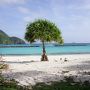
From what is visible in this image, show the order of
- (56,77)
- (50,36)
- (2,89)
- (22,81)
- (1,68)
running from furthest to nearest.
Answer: (50,36)
(1,68)
(56,77)
(22,81)
(2,89)

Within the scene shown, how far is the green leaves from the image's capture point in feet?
90.2

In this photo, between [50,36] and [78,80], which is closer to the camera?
[78,80]

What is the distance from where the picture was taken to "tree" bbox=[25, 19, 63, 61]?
27.5 meters

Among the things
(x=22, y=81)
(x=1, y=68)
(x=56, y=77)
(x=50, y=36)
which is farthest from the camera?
(x=50, y=36)

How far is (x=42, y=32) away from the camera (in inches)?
1081

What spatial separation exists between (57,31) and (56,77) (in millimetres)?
12945

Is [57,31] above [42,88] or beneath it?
above

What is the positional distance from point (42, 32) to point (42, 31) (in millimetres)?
140

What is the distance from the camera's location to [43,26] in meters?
27.8

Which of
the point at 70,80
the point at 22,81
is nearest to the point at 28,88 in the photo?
the point at 22,81

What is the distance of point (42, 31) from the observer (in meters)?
27.6

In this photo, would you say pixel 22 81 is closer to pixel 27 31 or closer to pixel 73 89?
pixel 73 89

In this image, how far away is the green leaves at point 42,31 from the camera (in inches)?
1083

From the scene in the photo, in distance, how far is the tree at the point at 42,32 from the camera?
27.5 meters
